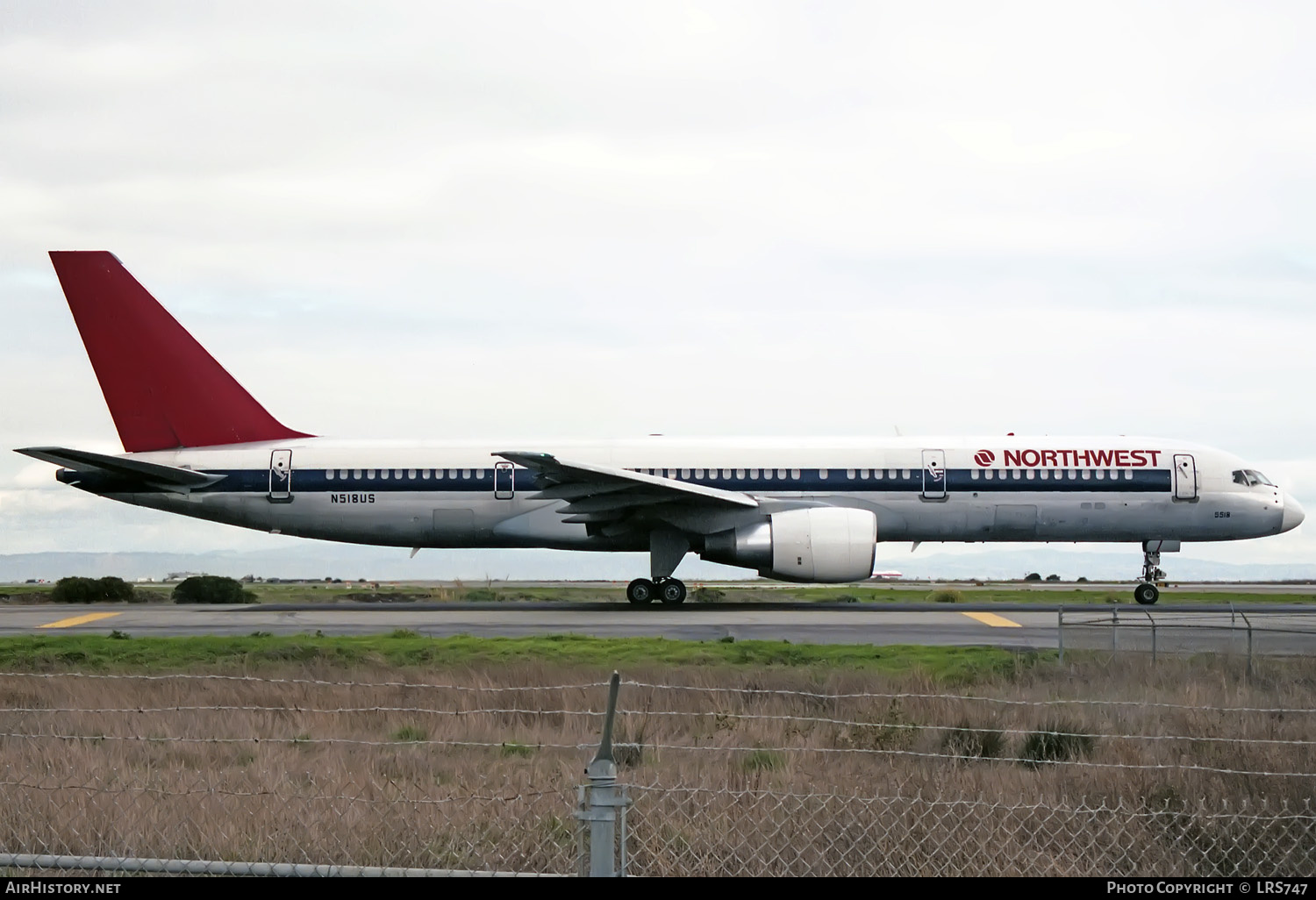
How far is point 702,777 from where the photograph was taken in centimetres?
904

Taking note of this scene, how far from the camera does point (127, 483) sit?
27.7 meters

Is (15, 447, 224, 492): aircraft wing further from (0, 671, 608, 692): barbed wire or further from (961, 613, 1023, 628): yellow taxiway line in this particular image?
(961, 613, 1023, 628): yellow taxiway line

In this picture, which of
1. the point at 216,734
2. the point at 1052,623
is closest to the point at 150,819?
the point at 216,734

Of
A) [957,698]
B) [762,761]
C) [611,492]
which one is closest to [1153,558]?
[611,492]

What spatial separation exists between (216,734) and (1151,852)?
7.62m

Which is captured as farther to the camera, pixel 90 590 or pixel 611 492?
pixel 90 590

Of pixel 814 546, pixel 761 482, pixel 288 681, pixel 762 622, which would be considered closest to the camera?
pixel 288 681

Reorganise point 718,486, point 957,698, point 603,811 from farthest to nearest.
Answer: point 718,486
point 957,698
point 603,811

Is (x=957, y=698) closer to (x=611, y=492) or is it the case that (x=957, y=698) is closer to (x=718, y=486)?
(x=611, y=492)

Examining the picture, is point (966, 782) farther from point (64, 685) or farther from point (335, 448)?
point (335, 448)

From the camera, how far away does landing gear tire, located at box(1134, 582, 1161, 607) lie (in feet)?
92.6

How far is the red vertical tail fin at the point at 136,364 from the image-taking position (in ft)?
93.8

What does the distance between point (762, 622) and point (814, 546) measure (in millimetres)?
3263

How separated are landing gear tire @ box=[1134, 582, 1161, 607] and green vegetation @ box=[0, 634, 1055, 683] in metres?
12.3
